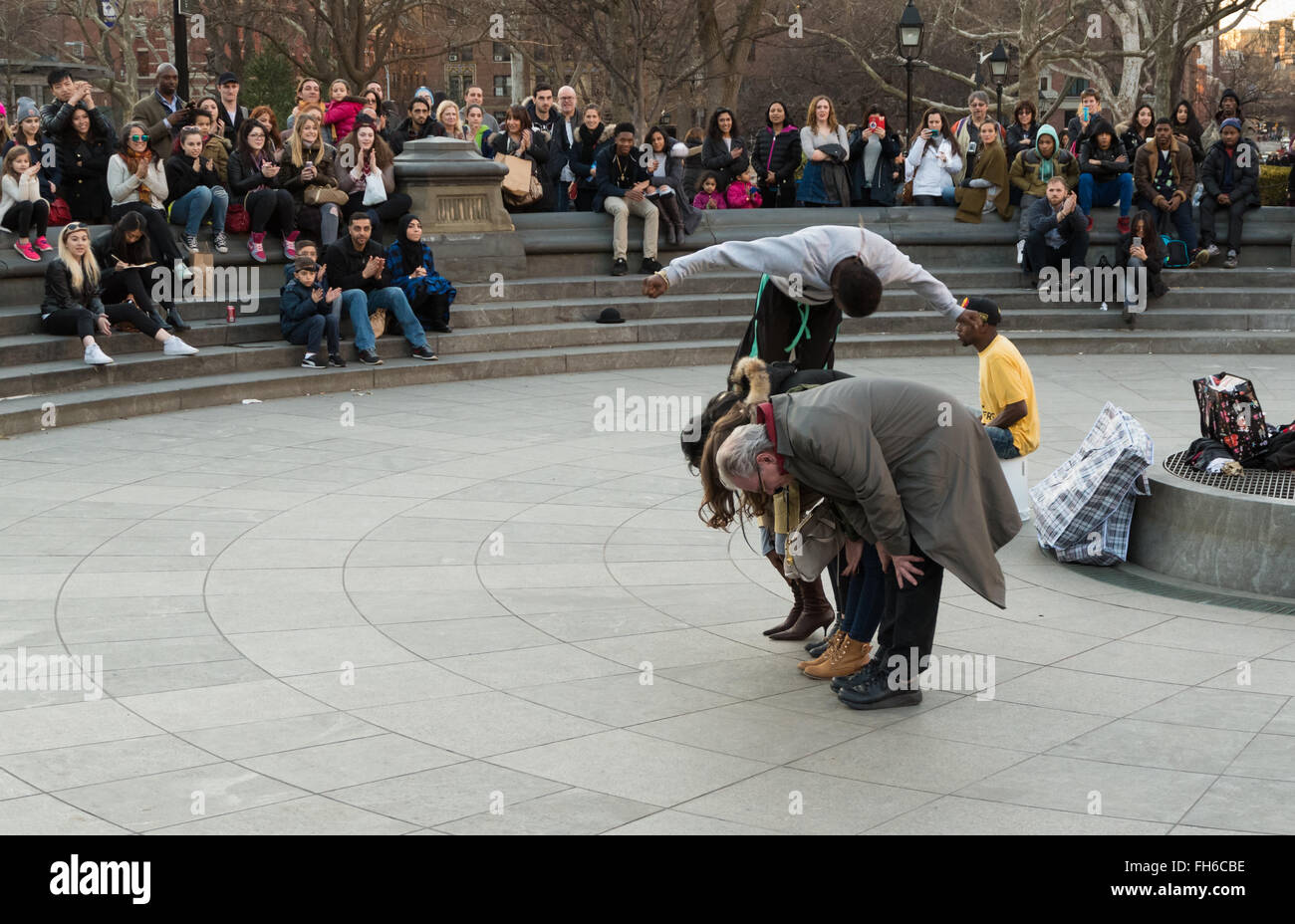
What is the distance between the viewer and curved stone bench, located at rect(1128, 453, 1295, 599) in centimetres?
729

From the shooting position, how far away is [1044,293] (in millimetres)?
17234

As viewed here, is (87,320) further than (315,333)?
No

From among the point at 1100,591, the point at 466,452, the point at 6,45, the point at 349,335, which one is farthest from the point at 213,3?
the point at 1100,591

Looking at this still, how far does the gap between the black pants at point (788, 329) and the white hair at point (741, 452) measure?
1.88 metres

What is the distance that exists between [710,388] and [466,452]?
3.63 metres

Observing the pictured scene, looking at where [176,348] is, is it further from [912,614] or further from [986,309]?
[912,614]

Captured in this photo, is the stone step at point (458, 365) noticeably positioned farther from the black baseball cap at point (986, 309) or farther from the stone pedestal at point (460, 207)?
the black baseball cap at point (986, 309)

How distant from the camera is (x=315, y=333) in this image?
45.4 feet

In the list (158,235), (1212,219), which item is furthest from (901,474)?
(1212,219)

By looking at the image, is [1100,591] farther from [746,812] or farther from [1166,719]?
[746,812]

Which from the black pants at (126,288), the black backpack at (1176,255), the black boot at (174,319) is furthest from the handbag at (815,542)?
the black backpack at (1176,255)

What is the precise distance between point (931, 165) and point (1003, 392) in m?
10.7

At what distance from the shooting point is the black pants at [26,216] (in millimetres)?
13711

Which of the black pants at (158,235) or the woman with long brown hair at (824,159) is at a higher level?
the woman with long brown hair at (824,159)
